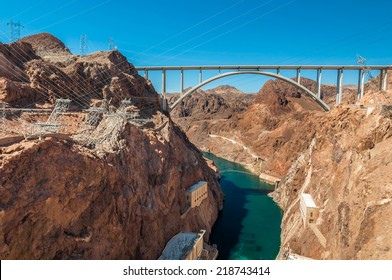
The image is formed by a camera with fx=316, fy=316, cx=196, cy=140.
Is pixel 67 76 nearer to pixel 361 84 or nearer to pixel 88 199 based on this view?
pixel 88 199

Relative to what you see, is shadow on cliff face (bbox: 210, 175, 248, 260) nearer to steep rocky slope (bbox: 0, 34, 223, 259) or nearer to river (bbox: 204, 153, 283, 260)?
river (bbox: 204, 153, 283, 260)

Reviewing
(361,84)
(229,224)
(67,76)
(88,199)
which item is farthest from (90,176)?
(361,84)

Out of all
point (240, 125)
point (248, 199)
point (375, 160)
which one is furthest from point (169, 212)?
point (240, 125)

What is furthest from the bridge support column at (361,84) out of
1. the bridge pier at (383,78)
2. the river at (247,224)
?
the river at (247,224)

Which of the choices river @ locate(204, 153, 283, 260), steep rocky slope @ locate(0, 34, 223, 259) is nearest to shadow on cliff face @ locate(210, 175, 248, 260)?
river @ locate(204, 153, 283, 260)

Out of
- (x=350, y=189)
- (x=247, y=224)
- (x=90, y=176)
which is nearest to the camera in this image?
(x=90, y=176)
